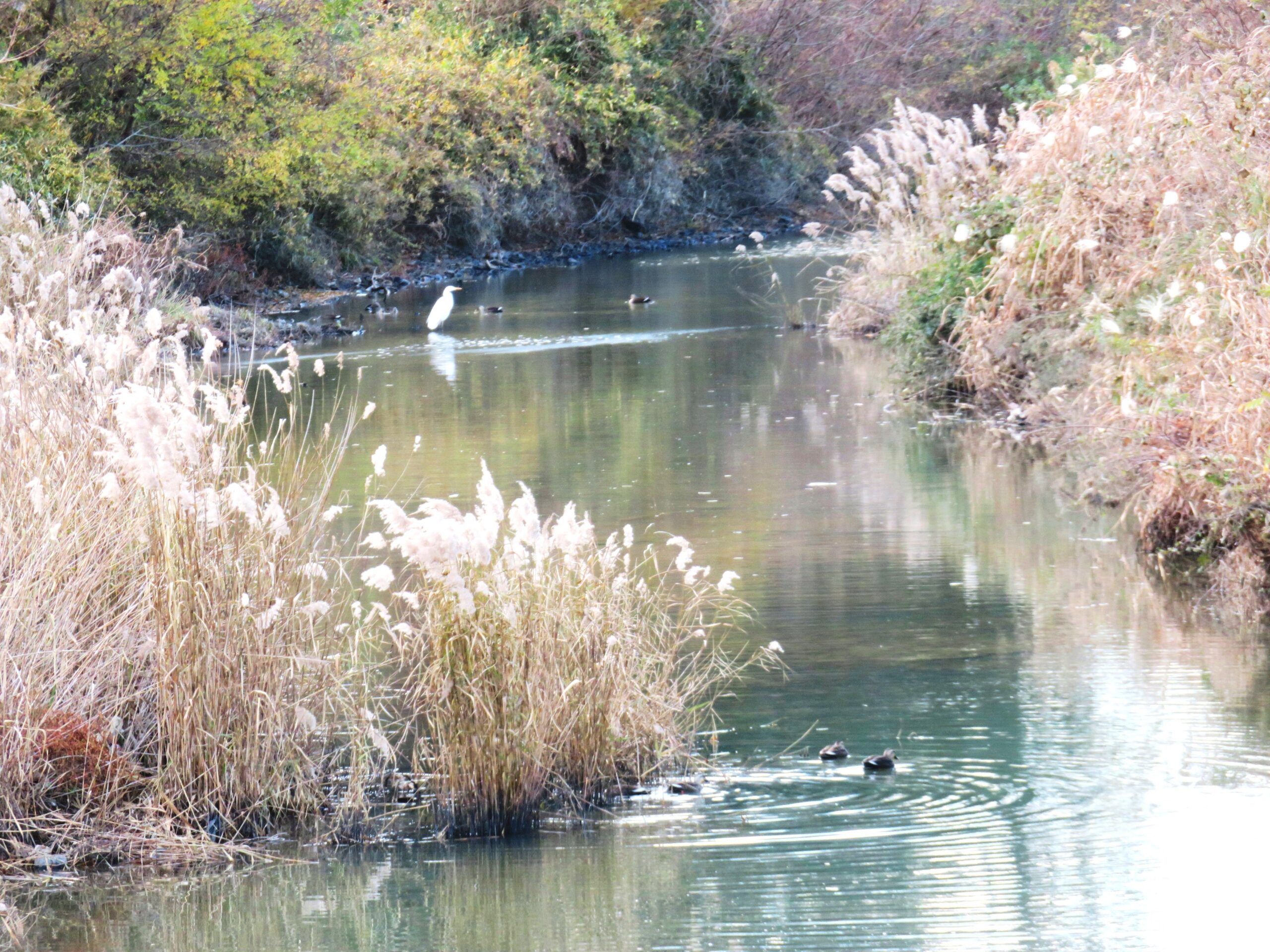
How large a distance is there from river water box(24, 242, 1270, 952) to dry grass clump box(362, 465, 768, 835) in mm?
148

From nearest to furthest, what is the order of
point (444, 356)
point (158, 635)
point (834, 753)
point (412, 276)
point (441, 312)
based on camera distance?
point (158, 635) < point (834, 753) < point (444, 356) < point (441, 312) < point (412, 276)

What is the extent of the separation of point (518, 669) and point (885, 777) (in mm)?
1147

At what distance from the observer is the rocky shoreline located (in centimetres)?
1864

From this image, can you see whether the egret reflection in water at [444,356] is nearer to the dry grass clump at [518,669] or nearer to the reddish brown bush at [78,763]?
the dry grass clump at [518,669]

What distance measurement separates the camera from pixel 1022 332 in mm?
10836

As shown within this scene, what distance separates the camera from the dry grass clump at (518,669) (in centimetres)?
458

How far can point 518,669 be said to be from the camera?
459 cm

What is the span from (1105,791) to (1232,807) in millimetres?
340

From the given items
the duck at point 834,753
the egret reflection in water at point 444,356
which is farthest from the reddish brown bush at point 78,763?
the egret reflection in water at point 444,356

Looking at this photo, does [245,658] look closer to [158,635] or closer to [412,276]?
[158,635]

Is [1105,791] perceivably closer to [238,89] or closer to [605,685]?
[605,685]

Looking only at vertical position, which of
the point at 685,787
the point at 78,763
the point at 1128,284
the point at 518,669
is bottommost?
the point at 685,787

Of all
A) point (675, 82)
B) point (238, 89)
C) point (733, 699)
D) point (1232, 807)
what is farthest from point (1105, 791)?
point (675, 82)

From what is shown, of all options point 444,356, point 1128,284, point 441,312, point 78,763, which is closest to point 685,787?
point 78,763
